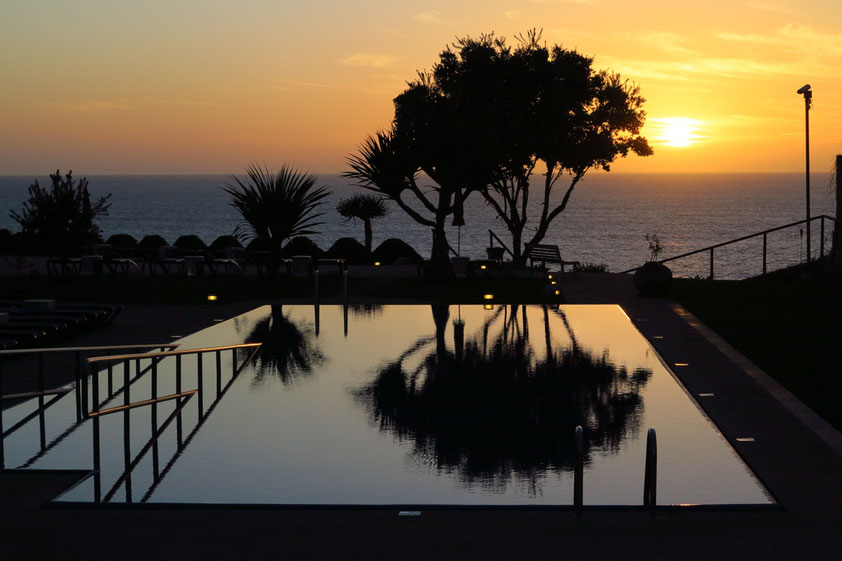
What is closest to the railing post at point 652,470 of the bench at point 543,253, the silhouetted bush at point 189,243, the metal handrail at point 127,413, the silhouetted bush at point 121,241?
the metal handrail at point 127,413

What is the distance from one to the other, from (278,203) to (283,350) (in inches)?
402

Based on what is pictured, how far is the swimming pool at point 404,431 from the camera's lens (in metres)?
7.15

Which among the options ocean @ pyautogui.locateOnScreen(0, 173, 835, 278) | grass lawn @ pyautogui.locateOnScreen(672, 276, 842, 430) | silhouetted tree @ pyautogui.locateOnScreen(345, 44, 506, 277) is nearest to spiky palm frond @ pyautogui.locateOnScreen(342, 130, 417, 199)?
silhouetted tree @ pyautogui.locateOnScreen(345, 44, 506, 277)

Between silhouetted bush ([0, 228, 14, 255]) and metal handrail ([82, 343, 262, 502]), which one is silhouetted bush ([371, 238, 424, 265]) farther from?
metal handrail ([82, 343, 262, 502])

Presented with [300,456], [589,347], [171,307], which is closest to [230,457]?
[300,456]

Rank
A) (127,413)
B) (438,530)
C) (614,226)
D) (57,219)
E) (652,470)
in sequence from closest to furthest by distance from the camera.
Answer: (438,530)
(652,470)
(127,413)
(57,219)
(614,226)

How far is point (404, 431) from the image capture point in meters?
9.02

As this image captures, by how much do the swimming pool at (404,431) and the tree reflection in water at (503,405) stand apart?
0.02m

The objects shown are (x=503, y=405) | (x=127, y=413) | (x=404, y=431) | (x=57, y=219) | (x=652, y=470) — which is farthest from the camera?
(x=57, y=219)

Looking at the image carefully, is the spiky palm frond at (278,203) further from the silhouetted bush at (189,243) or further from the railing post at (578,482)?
the railing post at (578,482)

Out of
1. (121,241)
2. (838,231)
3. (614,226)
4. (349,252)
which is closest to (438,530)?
Answer: (838,231)

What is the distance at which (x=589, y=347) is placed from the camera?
1372 cm

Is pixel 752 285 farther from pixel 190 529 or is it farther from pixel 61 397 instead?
pixel 190 529

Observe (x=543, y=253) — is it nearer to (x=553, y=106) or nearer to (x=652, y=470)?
(x=553, y=106)
